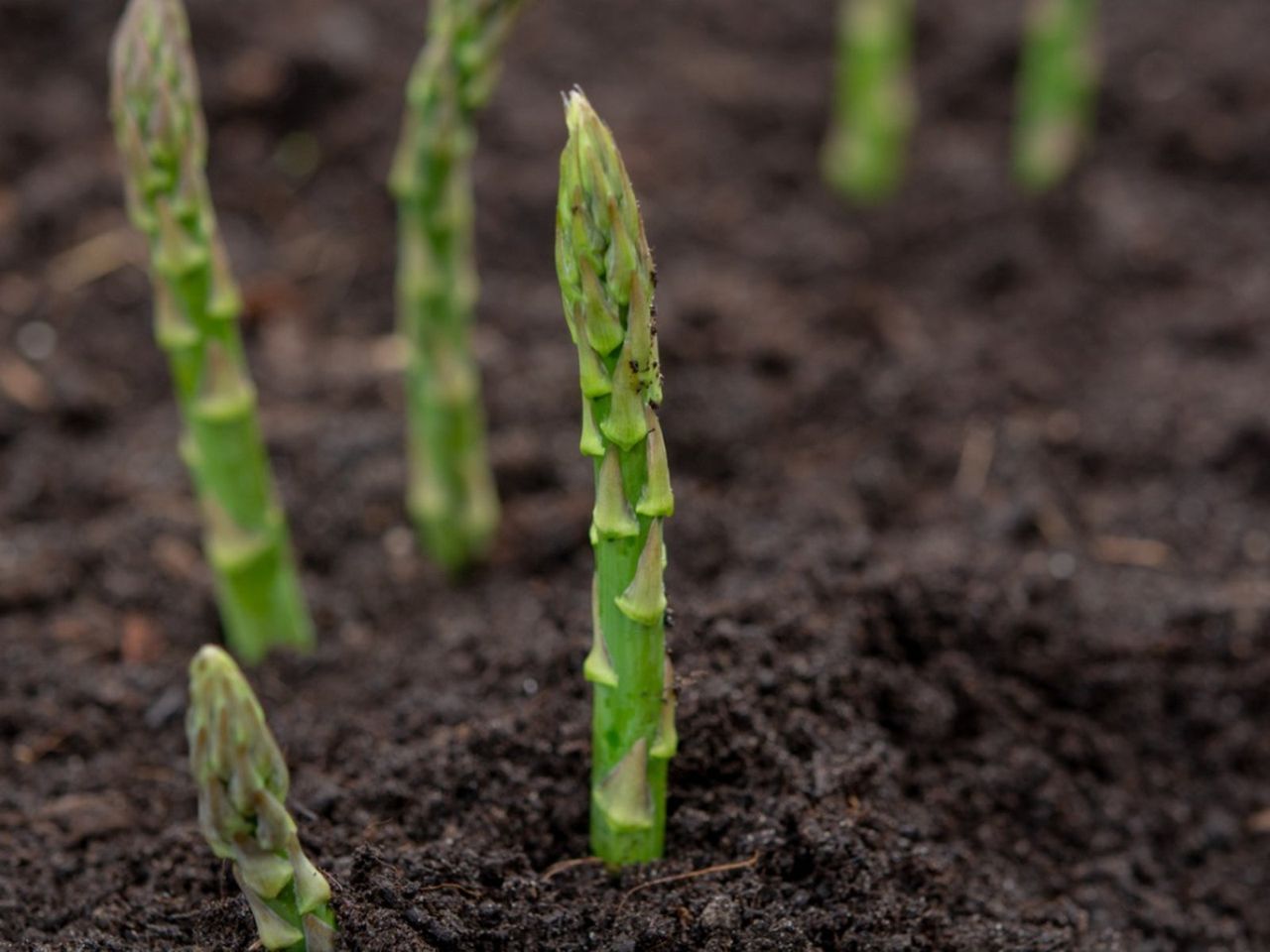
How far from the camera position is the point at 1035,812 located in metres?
2.48

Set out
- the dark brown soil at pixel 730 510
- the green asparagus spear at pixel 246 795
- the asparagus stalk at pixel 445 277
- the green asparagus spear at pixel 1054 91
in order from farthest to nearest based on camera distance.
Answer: the green asparagus spear at pixel 1054 91 < the asparagus stalk at pixel 445 277 < the dark brown soil at pixel 730 510 < the green asparagus spear at pixel 246 795

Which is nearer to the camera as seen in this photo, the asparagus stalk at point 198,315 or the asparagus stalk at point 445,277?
the asparagus stalk at point 198,315

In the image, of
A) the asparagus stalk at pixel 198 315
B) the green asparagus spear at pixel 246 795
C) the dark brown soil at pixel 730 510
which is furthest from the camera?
the asparagus stalk at pixel 198 315

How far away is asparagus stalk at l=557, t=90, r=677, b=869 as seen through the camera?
Answer: 1.78m

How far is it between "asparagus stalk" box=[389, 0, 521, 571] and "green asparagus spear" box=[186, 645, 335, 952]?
1.22 m

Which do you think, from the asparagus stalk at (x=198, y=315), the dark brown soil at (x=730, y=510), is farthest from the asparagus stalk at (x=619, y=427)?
the asparagus stalk at (x=198, y=315)

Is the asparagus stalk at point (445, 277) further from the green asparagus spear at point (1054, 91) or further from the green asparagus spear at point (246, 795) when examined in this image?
the green asparagus spear at point (1054, 91)

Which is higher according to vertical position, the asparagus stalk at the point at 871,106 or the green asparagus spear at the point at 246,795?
the asparagus stalk at the point at 871,106

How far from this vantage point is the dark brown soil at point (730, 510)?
218cm

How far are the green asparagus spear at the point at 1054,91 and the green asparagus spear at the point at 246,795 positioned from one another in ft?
11.2

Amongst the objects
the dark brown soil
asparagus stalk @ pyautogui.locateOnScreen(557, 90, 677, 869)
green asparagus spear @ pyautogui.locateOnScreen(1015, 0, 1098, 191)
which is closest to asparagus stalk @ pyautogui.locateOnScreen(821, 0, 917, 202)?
the dark brown soil

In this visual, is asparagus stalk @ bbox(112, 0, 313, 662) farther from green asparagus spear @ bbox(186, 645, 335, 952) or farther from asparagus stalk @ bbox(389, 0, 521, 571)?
green asparagus spear @ bbox(186, 645, 335, 952)

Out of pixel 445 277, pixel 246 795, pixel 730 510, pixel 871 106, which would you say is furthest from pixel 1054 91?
pixel 246 795

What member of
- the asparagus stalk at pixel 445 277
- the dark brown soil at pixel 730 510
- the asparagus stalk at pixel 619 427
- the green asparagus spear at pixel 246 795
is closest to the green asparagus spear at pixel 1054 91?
the dark brown soil at pixel 730 510
